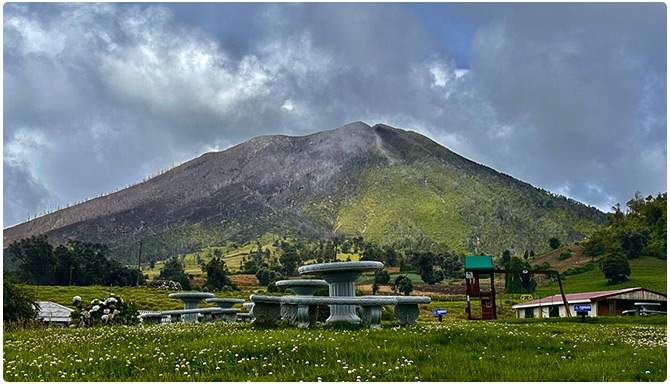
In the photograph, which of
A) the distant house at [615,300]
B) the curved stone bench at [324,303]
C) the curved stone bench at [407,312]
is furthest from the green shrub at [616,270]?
the curved stone bench at [324,303]

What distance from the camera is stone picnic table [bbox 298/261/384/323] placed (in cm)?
1644

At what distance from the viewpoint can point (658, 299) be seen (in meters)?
53.3

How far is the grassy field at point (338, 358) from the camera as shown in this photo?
8914 millimetres

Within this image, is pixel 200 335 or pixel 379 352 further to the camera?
pixel 200 335

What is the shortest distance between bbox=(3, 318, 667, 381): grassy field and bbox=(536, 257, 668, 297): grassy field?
77228 mm

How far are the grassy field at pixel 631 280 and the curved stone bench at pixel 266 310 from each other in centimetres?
7596

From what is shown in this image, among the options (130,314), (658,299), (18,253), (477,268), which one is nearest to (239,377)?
(130,314)

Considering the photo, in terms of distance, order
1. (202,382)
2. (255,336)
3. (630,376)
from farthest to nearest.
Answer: (255,336)
(630,376)
(202,382)

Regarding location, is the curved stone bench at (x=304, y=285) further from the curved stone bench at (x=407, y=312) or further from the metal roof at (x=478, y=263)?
the metal roof at (x=478, y=263)

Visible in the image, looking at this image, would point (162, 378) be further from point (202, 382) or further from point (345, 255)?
point (345, 255)

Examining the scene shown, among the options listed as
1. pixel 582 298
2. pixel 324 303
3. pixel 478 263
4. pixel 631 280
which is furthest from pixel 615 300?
pixel 324 303

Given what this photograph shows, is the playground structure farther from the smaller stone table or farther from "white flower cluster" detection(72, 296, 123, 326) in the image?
"white flower cluster" detection(72, 296, 123, 326)

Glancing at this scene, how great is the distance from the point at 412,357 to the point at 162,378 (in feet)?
13.3

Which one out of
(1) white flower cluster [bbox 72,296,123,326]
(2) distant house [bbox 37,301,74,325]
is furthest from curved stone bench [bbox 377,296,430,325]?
(2) distant house [bbox 37,301,74,325]
